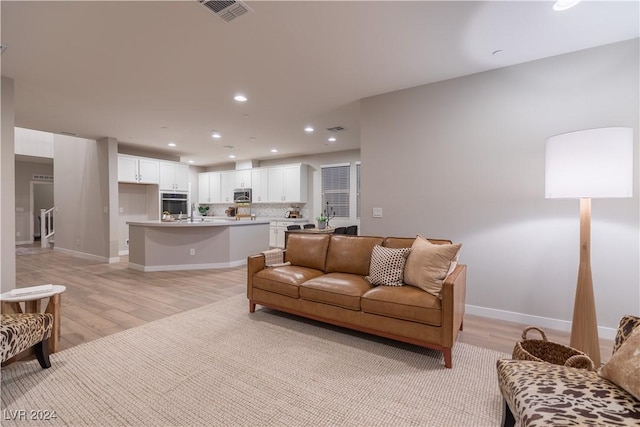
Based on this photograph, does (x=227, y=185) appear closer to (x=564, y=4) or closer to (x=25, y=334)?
(x=25, y=334)

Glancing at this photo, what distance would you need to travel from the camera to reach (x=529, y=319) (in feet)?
9.66

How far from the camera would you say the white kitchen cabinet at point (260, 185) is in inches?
324

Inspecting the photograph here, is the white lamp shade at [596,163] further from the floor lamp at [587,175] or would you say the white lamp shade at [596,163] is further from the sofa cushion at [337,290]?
the sofa cushion at [337,290]

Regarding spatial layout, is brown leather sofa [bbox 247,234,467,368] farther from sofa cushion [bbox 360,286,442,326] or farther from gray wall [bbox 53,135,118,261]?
gray wall [bbox 53,135,118,261]

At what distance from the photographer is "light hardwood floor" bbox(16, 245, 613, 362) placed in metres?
2.69

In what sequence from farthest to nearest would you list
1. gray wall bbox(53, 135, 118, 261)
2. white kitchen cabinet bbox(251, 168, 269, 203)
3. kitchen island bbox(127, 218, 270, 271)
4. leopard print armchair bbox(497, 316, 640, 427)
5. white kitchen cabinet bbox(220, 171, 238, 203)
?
white kitchen cabinet bbox(220, 171, 238, 203), white kitchen cabinet bbox(251, 168, 269, 203), gray wall bbox(53, 135, 118, 261), kitchen island bbox(127, 218, 270, 271), leopard print armchair bbox(497, 316, 640, 427)

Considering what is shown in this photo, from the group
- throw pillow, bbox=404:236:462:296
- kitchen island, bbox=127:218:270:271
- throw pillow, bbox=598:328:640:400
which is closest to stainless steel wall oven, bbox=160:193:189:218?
kitchen island, bbox=127:218:270:271

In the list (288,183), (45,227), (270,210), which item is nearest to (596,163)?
(288,183)

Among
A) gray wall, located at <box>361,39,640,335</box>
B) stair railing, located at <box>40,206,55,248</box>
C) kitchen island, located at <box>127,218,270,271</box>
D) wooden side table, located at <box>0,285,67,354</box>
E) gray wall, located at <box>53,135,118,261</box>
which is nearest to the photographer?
wooden side table, located at <box>0,285,67,354</box>

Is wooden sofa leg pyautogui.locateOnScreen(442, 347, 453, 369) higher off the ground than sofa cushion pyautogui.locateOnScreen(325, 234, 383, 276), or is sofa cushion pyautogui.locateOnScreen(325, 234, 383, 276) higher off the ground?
sofa cushion pyautogui.locateOnScreen(325, 234, 383, 276)

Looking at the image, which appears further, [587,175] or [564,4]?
[564,4]

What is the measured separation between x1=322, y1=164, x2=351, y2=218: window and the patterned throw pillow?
4.73 metres

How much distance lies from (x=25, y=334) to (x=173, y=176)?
6426mm

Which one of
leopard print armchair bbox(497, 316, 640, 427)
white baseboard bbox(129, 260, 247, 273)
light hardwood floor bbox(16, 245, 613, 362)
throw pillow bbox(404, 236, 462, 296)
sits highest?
throw pillow bbox(404, 236, 462, 296)
